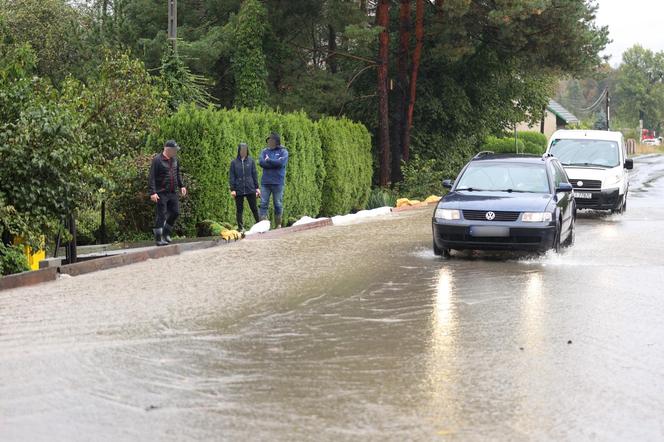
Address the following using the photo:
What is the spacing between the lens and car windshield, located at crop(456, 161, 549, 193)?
17.2 metres

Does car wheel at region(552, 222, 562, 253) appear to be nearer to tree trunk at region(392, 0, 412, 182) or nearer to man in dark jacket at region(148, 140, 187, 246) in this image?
man in dark jacket at region(148, 140, 187, 246)

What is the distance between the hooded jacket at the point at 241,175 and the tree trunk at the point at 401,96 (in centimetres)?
1720

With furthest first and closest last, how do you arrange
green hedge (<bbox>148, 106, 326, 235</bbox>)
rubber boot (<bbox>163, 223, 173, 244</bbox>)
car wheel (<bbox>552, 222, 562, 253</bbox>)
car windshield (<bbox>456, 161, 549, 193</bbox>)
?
green hedge (<bbox>148, 106, 326, 235</bbox>) < rubber boot (<bbox>163, 223, 173, 244</bbox>) < car windshield (<bbox>456, 161, 549, 193</bbox>) < car wheel (<bbox>552, 222, 562, 253</bbox>)

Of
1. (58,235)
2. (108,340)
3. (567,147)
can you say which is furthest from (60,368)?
(567,147)

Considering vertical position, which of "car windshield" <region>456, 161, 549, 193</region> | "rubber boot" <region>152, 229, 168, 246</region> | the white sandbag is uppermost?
"car windshield" <region>456, 161, 549, 193</region>

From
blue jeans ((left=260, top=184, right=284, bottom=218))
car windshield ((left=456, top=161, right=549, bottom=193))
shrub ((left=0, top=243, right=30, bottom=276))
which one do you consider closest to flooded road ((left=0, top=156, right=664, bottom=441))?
shrub ((left=0, top=243, right=30, bottom=276))

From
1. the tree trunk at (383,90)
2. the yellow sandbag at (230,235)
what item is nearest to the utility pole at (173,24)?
the tree trunk at (383,90)

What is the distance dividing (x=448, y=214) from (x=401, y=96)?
22258mm

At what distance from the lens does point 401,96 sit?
124 feet

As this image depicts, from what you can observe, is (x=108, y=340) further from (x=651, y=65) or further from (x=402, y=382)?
(x=651, y=65)

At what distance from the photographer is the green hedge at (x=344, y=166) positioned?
95.3ft

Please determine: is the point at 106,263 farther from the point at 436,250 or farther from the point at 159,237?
the point at 436,250

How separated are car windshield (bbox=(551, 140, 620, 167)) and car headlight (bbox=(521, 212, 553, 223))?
11.7m

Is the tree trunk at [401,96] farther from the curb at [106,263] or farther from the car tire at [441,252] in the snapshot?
the car tire at [441,252]
